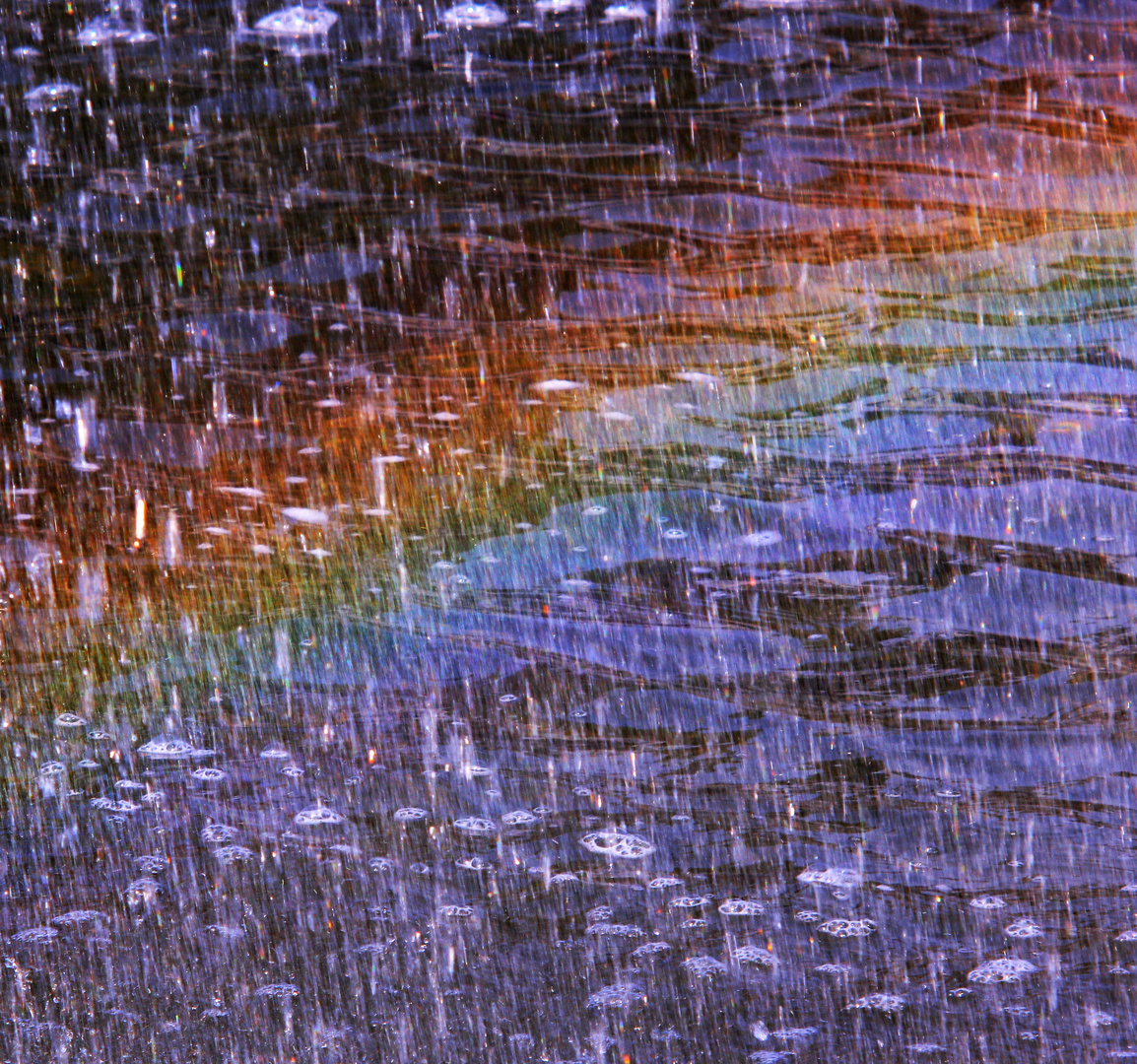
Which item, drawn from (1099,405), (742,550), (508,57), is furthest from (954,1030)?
(508,57)

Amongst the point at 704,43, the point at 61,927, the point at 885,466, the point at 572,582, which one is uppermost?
the point at 704,43

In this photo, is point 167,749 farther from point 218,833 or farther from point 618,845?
point 618,845

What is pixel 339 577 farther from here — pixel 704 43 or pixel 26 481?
pixel 704 43

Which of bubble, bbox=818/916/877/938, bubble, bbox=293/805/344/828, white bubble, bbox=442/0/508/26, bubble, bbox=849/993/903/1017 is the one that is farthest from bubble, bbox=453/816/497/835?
white bubble, bbox=442/0/508/26

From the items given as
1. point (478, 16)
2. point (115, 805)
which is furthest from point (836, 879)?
point (478, 16)

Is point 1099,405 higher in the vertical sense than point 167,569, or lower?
higher

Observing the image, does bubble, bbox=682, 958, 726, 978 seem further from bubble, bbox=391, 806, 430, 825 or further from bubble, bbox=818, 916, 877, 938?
bubble, bbox=391, 806, 430, 825

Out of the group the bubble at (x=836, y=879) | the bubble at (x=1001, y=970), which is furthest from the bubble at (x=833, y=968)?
the bubble at (x=1001, y=970)
